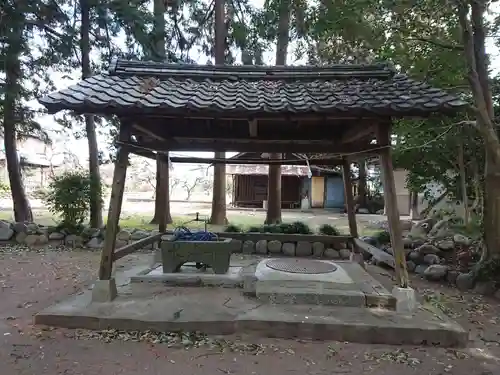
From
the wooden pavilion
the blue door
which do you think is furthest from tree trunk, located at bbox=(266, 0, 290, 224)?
the blue door

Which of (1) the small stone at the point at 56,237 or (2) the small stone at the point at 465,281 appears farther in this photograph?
(1) the small stone at the point at 56,237

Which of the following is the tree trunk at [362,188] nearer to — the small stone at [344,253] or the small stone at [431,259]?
the small stone at [344,253]

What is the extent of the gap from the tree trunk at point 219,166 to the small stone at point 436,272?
6.69m

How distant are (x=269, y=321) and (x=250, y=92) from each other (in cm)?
255

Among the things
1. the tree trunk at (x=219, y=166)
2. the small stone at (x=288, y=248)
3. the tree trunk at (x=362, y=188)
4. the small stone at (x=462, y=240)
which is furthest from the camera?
the tree trunk at (x=362, y=188)

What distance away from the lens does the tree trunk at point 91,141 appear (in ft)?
31.5

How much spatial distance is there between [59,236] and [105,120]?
163 inches

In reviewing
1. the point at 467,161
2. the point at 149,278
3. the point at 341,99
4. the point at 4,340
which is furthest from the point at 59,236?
the point at 467,161

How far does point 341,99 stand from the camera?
416 cm

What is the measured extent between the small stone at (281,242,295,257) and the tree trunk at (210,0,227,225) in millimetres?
4207

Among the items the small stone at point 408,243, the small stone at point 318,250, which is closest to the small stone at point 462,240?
the small stone at point 408,243

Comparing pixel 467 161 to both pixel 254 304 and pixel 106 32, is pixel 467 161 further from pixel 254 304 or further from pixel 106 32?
pixel 106 32

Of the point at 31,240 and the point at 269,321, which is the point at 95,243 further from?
the point at 269,321

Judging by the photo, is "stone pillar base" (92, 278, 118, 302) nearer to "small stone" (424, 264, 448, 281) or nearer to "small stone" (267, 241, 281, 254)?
"small stone" (267, 241, 281, 254)
